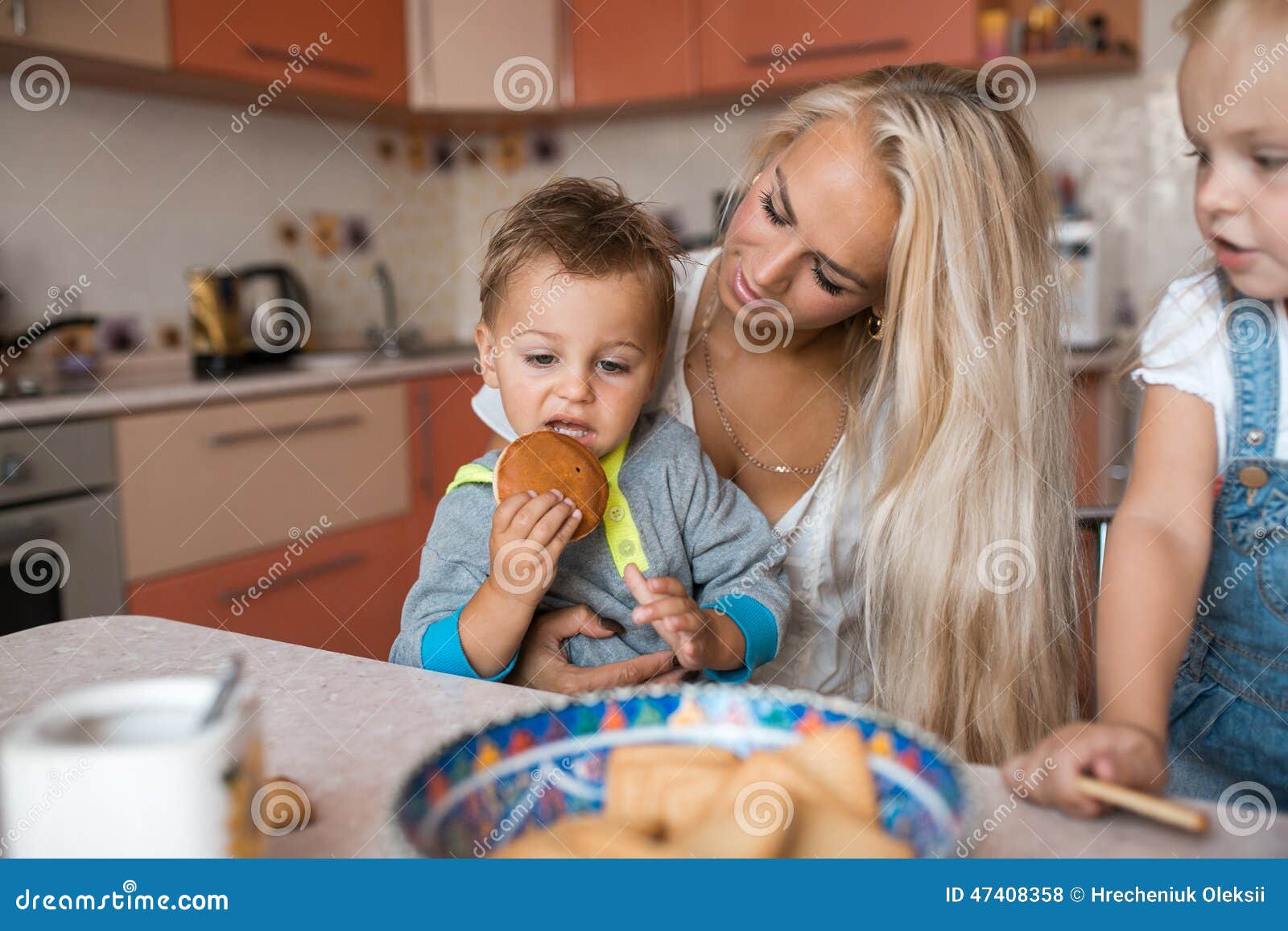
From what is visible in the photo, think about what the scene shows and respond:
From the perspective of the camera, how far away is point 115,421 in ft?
7.77

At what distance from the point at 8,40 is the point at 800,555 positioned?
85.8 inches

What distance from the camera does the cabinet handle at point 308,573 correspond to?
2.69 metres

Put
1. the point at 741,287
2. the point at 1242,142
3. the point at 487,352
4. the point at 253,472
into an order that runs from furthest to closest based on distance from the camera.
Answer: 1. the point at 253,472
2. the point at 741,287
3. the point at 487,352
4. the point at 1242,142

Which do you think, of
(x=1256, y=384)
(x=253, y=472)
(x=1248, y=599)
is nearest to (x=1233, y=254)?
(x=1256, y=384)

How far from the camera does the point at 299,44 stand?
3145 mm

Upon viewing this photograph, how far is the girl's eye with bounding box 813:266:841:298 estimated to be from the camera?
4.24ft

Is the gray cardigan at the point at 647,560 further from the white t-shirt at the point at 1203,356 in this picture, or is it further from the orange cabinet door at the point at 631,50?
the orange cabinet door at the point at 631,50

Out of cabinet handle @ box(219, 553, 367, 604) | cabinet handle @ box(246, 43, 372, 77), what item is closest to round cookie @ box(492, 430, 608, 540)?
cabinet handle @ box(219, 553, 367, 604)

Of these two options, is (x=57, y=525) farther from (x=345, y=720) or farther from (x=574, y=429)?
(x=345, y=720)

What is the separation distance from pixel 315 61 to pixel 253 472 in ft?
4.27

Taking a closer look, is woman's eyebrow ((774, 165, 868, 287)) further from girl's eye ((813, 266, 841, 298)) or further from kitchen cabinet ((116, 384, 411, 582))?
kitchen cabinet ((116, 384, 411, 582))

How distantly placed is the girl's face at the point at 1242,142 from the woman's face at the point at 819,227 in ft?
1.31
